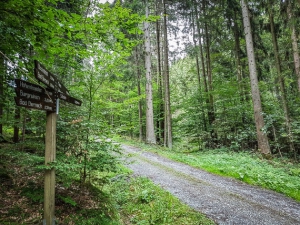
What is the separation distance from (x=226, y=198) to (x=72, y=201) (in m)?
3.47

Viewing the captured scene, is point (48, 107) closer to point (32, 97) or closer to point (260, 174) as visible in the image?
point (32, 97)

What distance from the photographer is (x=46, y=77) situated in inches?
92.7

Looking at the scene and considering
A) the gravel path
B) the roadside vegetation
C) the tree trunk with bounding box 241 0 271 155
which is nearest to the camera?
the roadside vegetation

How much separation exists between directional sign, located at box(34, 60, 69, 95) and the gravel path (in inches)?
72.0

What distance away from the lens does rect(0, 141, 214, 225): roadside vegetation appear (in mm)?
2682

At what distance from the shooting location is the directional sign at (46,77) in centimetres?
210

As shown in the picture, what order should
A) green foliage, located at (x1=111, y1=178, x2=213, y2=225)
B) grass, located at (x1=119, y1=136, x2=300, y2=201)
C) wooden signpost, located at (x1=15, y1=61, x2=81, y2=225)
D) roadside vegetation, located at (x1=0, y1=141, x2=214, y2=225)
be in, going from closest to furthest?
wooden signpost, located at (x1=15, y1=61, x2=81, y2=225)
roadside vegetation, located at (x1=0, y1=141, x2=214, y2=225)
green foliage, located at (x1=111, y1=178, x2=213, y2=225)
grass, located at (x1=119, y1=136, x2=300, y2=201)

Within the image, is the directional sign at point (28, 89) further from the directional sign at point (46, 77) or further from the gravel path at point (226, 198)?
the gravel path at point (226, 198)

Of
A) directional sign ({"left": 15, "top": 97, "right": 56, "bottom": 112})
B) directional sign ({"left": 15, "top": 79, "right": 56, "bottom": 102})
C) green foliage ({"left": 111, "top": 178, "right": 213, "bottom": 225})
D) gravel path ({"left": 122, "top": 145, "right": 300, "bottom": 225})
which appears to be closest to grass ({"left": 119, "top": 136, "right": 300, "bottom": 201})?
gravel path ({"left": 122, "top": 145, "right": 300, "bottom": 225})

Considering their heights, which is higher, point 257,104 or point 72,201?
point 257,104

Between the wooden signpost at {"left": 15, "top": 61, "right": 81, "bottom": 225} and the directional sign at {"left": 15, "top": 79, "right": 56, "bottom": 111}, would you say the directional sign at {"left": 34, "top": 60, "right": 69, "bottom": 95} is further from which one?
the directional sign at {"left": 15, "top": 79, "right": 56, "bottom": 111}

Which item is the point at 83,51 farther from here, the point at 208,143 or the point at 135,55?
the point at 135,55

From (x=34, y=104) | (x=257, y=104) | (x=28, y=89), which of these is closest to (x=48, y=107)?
(x=34, y=104)

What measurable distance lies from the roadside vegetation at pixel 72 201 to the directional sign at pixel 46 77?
1.04m
